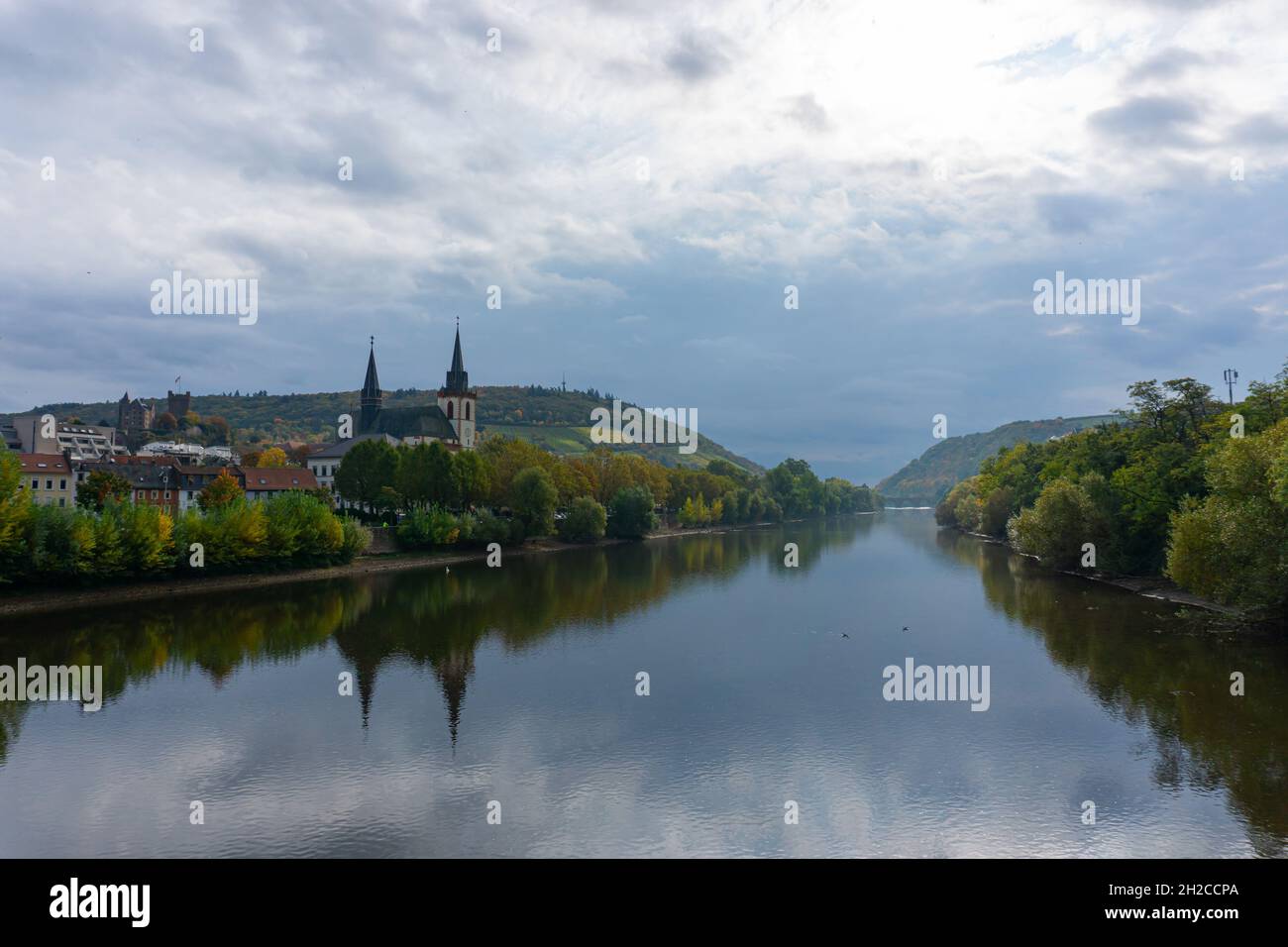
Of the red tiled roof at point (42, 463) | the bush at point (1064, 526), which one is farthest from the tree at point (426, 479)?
the bush at point (1064, 526)

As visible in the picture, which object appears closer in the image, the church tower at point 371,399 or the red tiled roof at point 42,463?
the red tiled roof at point 42,463

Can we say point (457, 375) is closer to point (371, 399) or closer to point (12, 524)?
point (371, 399)

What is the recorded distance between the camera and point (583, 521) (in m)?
Result: 102

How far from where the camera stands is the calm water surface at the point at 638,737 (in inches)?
767

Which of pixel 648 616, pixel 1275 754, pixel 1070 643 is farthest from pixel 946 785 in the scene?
pixel 648 616

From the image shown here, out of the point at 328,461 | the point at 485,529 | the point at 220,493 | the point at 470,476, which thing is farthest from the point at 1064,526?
the point at 328,461

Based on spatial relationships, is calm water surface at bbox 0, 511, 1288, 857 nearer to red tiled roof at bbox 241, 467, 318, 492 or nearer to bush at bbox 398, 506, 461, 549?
bush at bbox 398, 506, 461, 549

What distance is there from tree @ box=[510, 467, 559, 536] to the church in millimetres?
44360

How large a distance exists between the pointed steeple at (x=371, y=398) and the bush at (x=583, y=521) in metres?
53.5

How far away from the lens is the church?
137875 millimetres

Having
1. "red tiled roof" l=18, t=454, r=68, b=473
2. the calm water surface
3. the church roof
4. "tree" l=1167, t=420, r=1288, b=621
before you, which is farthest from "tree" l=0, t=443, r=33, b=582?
the church roof

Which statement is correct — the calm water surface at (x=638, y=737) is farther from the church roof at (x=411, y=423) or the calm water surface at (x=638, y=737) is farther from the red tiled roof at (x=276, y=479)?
the church roof at (x=411, y=423)

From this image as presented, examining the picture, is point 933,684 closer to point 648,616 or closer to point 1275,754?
point 1275,754

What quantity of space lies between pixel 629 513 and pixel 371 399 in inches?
2242
